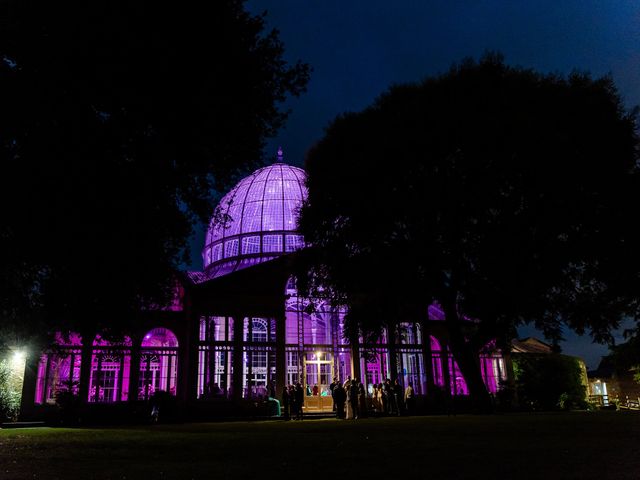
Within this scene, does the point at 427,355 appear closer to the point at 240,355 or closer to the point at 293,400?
the point at 293,400

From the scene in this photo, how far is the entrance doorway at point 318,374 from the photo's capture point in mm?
29469

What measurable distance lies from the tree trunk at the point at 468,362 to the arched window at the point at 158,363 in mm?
13337

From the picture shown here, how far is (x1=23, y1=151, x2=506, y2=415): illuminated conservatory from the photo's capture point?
26.3m

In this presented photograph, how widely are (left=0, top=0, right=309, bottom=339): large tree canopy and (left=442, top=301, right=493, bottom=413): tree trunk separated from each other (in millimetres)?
12753

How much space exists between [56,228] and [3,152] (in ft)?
5.12

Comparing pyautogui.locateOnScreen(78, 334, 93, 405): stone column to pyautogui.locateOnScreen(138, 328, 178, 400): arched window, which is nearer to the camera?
pyautogui.locateOnScreen(78, 334, 93, 405): stone column

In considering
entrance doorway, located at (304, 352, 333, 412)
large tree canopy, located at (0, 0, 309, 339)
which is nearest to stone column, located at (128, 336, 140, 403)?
entrance doorway, located at (304, 352, 333, 412)

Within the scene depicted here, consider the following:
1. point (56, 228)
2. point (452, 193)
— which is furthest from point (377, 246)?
point (56, 228)

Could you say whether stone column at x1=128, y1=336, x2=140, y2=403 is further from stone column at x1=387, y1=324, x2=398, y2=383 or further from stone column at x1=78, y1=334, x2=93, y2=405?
stone column at x1=387, y1=324, x2=398, y2=383

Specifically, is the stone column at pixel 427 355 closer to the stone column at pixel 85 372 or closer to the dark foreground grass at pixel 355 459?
the stone column at pixel 85 372

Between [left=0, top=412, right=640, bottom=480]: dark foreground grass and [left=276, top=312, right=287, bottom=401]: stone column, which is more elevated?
[left=276, top=312, right=287, bottom=401]: stone column

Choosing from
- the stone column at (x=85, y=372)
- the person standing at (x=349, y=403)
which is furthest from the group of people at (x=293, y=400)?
the stone column at (x=85, y=372)

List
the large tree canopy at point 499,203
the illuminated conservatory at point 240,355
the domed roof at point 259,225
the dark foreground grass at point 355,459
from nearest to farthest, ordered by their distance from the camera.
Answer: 1. the dark foreground grass at point 355,459
2. the large tree canopy at point 499,203
3. the illuminated conservatory at point 240,355
4. the domed roof at point 259,225

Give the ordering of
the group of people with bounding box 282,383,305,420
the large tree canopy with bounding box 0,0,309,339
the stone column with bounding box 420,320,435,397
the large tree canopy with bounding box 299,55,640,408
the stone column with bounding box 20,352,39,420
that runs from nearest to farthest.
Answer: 1. the large tree canopy with bounding box 0,0,309,339
2. the large tree canopy with bounding box 299,55,640,408
3. the group of people with bounding box 282,383,305,420
4. the stone column with bounding box 20,352,39,420
5. the stone column with bounding box 420,320,435,397
